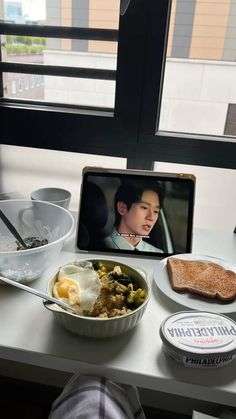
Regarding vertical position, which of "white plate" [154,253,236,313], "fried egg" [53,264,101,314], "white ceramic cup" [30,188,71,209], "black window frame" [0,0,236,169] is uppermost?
"black window frame" [0,0,236,169]

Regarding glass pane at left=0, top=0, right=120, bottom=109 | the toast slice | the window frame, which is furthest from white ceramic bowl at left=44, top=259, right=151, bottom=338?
glass pane at left=0, top=0, right=120, bottom=109

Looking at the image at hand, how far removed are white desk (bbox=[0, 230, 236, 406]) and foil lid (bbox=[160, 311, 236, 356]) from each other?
0.04 metres

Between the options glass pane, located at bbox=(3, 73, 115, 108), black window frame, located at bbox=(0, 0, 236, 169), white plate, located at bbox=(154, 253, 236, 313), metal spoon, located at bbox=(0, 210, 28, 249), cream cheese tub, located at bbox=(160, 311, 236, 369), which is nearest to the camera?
cream cheese tub, located at bbox=(160, 311, 236, 369)

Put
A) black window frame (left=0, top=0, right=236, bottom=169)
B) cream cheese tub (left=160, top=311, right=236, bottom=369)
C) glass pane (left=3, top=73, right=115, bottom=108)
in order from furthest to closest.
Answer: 1. glass pane (left=3, top=73, right=115, bottom=108)
2. black window frame (left=0, top=0, right=236, bottom=169)
3. cream cheese tub (left=160, top=311, right=236, bottom=369)

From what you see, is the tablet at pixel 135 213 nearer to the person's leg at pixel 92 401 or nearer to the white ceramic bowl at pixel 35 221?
the white ceramic bowl at pixel 35 221

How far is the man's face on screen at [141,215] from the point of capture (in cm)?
85

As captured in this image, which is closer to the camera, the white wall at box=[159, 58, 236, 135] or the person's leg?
the person's leg

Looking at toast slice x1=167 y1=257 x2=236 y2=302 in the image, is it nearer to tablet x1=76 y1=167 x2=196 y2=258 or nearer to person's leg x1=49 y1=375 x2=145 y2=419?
tablet x1=76 y1=167 x2=196 y2=258

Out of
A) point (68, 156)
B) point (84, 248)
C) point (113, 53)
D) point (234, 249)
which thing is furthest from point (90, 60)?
point (234, 249)

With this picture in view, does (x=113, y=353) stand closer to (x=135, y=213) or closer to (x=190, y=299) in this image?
(x=190, y=299)

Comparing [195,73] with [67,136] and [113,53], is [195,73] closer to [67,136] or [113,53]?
[113,53]

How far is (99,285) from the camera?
0.62m

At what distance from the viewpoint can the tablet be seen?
84 centimetres

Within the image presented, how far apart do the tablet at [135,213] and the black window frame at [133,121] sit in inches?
6.7
